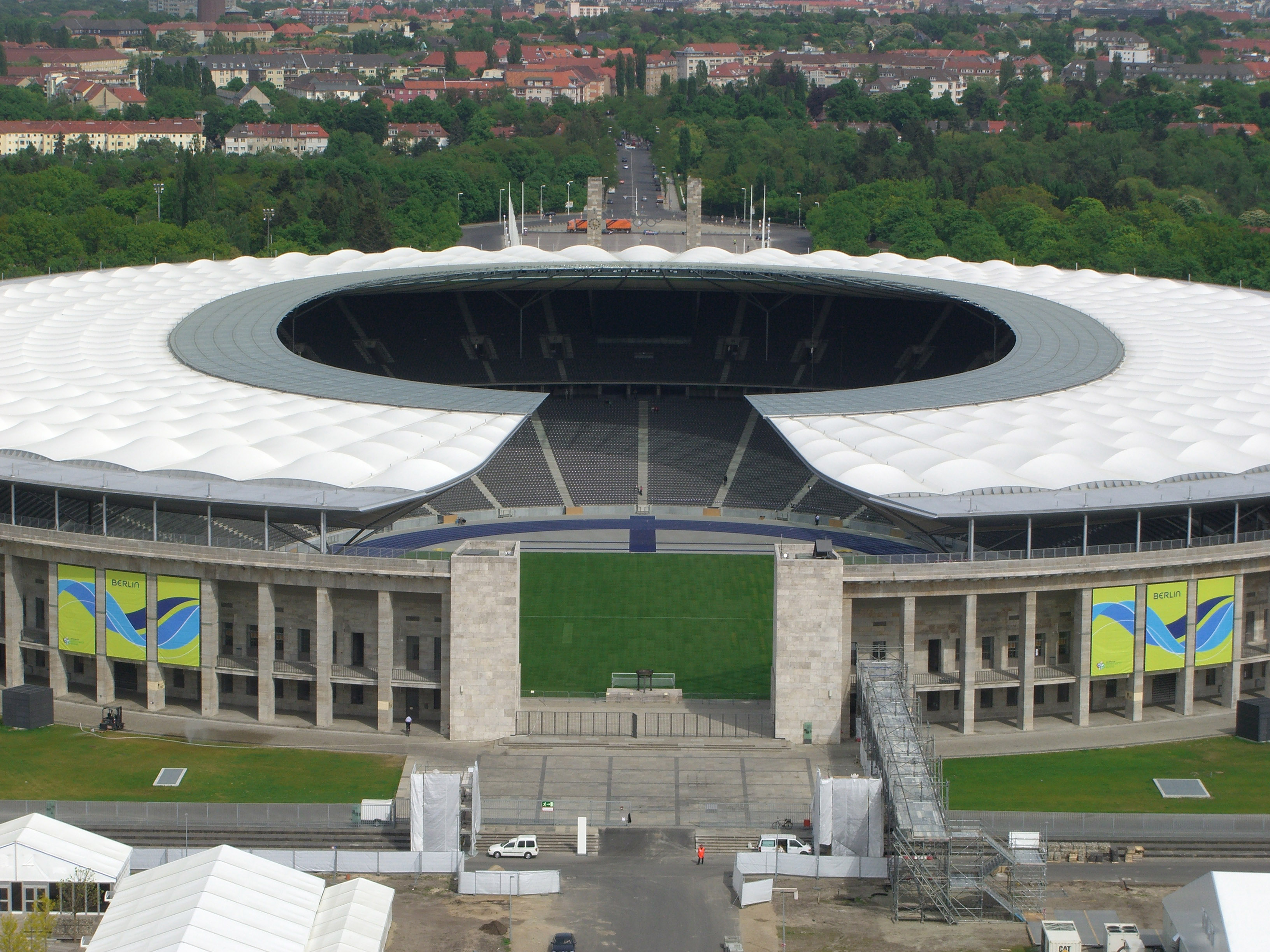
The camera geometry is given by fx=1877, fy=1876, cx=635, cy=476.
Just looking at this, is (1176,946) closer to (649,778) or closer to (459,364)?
(649,778)

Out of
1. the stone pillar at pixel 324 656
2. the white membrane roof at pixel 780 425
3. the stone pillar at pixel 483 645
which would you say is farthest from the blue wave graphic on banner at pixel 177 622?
the stone pillar at pixel 483 645

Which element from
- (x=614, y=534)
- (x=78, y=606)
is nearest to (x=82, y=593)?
(x=78, y=606)

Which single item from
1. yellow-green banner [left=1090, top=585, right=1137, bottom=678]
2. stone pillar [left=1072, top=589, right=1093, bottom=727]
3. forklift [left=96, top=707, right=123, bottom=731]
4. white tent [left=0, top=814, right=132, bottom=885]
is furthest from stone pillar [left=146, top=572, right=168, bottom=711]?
yellow-green banner [left=1090, top=585, right=1137, bottom=678]

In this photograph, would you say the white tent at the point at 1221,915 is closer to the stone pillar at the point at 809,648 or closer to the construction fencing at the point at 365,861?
the stone pillar at the point at 809,648

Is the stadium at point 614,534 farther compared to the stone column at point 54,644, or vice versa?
the stone column at point 54,644

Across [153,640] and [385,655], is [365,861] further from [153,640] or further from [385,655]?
[153,640]

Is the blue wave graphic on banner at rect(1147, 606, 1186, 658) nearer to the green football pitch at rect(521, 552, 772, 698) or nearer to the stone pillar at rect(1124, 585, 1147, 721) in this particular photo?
the stone pillar at rect(1124, 585, 1147, 721)
